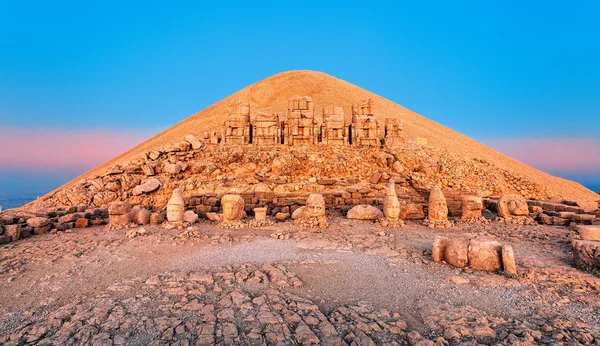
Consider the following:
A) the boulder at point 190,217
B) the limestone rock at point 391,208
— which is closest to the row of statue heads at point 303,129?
the boulder at point 190,217

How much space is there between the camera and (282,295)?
226 inches

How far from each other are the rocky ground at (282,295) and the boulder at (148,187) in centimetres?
581

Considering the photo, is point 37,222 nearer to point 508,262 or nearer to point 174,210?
point 174,210

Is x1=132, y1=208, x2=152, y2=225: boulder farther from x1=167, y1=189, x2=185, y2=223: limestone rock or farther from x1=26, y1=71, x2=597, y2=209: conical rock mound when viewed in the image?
x1=26, y1=71, x2=597, y2=209: conical rock mound

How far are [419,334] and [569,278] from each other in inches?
160

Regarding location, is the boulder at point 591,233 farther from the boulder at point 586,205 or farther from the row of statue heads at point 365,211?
the boulder at point 586,205

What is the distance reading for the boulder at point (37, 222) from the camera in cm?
1023

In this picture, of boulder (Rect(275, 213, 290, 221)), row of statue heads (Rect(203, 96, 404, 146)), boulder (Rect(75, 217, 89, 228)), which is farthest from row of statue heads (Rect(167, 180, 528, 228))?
row of statue heads (Rect(203, 96, 404, 146))

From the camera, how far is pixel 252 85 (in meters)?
37.8

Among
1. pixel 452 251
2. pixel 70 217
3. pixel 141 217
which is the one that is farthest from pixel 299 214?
pixel 70 217

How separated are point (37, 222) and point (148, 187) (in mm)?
5231

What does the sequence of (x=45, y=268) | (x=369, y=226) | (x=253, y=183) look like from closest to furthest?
(x=45, y=268) < (x=369, y=226) < (x=253, y=183)

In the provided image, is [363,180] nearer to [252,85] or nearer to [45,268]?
[45,268]

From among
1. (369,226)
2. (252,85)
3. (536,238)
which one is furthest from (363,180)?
(252,85)
